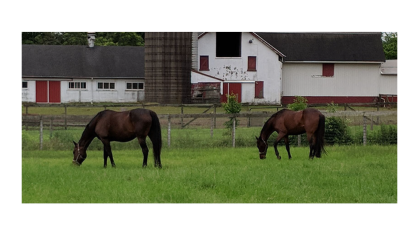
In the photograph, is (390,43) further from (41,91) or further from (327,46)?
(41,91)

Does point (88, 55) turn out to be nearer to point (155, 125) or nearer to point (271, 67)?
point (155, 125)

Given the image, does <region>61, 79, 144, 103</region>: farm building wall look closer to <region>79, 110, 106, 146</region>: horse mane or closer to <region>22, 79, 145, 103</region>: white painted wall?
<region>22, 79, 145, 103</region>: white painted wall

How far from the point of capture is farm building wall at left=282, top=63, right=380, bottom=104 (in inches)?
605

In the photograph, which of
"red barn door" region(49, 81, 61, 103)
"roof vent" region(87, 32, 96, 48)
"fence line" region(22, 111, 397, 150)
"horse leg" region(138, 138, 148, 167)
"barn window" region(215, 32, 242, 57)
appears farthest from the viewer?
"barn window" region(215, 32, 242, 57)

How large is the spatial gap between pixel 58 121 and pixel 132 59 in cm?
254

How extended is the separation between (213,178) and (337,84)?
5.09 metres

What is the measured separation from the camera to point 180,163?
1405cm

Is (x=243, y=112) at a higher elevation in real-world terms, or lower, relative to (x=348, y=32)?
lower

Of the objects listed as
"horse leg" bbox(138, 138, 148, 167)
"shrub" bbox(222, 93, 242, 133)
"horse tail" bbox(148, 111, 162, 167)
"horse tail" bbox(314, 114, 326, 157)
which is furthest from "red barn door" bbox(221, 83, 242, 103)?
"horse leg" bbox(138, 138, 148, 167)

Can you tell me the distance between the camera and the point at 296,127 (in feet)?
49.9

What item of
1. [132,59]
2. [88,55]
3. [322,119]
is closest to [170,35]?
[132,59]

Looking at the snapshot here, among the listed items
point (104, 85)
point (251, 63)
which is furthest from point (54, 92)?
point (251, 63)

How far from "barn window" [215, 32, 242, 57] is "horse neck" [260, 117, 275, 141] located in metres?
2.24
